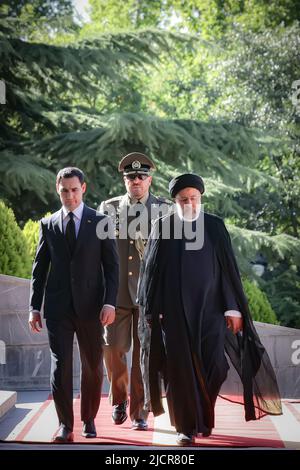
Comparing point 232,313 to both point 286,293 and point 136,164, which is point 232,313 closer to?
point 136,164

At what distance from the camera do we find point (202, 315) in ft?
22.9

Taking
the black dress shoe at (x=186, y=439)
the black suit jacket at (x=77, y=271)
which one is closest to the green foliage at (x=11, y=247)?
the black suit jacket at (x=77, y=271)

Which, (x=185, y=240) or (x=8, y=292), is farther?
(x=8, y=292)

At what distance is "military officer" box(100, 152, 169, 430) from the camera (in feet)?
25.4

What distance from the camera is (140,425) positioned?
301 inches

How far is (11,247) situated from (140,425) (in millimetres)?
4021

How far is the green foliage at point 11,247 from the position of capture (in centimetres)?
1108

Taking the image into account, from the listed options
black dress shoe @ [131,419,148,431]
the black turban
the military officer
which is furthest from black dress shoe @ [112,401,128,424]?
the black turban

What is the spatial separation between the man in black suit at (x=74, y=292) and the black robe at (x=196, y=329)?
35 cm

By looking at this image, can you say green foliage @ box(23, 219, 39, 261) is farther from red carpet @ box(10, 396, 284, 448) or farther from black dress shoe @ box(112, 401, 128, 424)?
black dress shoe @ box(112, 401, 128, 424)

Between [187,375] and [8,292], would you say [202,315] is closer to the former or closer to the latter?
[187,375]
